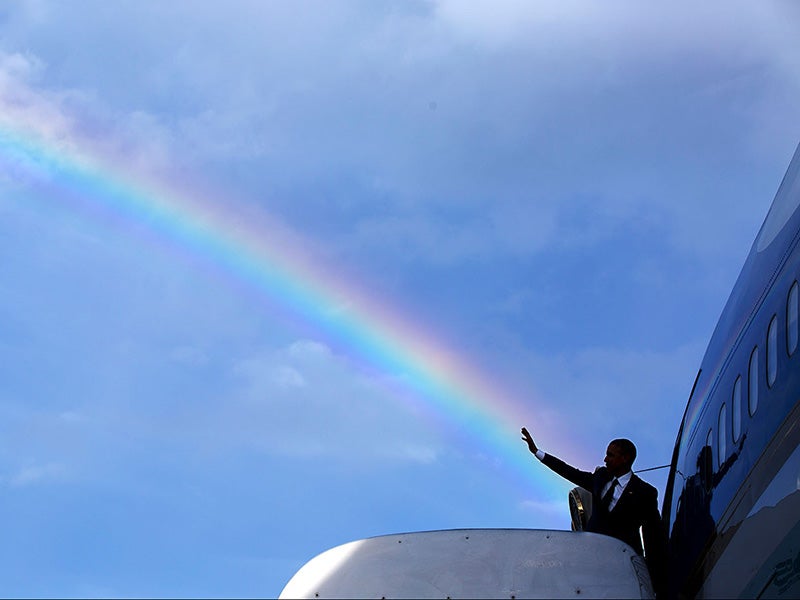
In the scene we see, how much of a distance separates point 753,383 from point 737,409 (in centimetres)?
49

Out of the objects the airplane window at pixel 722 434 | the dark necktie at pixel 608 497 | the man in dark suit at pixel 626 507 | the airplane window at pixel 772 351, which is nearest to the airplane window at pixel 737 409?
the airplane window at pixel 722 434

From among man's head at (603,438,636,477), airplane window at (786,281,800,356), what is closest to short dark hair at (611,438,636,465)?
man's head at (603,438,636,477)

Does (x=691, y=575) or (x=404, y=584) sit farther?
(x=691, y=575)

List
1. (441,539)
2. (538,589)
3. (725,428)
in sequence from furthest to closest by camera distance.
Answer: (725,428) < (441,539) < (538,589)

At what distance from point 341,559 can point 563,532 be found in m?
1.27

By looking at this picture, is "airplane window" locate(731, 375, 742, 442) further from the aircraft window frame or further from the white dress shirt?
the white dress shirt

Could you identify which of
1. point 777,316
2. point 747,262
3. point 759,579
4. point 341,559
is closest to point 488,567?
point 341,559

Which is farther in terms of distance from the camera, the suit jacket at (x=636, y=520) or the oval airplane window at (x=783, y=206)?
the oval airplane window at (x=783, y=206)

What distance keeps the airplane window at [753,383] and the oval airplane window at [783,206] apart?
1.05 m

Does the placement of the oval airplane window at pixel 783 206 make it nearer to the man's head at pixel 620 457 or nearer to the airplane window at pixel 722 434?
the airplane window at pixel 722 434

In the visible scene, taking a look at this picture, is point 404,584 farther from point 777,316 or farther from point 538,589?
point 777,316

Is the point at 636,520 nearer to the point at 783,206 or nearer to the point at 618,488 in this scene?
the point at 618,488

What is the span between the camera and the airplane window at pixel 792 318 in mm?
6754

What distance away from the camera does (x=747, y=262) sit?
30.9ft
